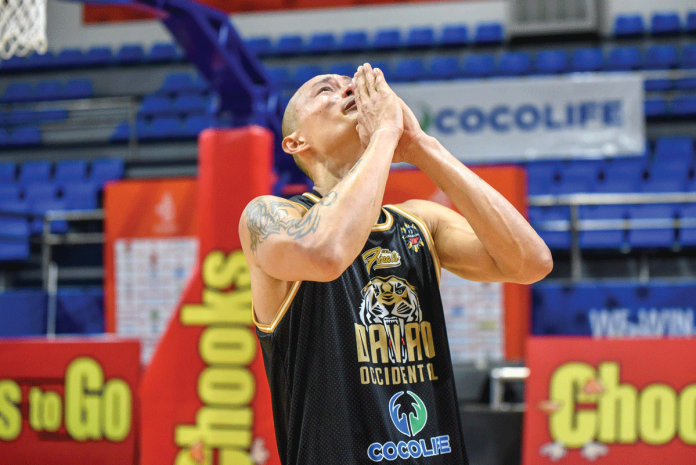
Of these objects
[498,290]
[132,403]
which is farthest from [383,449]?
[498,290]

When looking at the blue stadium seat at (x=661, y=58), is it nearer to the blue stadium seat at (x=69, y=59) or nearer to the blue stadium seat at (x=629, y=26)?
the blue stadium seat at (x=629, y=26)

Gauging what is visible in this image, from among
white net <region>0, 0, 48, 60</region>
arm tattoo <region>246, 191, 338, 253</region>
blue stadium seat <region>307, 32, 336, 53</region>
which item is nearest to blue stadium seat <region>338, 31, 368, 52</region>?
blue stadium seat <region>307, 32, 336, 53</region>

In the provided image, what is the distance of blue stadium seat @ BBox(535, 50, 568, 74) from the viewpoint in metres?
10.9

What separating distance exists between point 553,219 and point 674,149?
2.47 m

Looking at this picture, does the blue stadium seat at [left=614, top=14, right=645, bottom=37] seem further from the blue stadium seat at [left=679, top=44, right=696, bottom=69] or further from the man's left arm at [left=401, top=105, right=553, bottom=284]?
the man's left arm at [left=401, top=105, right=553, bottom=284]

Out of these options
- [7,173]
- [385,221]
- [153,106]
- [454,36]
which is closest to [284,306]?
[385,221]

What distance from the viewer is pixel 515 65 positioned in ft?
36.2

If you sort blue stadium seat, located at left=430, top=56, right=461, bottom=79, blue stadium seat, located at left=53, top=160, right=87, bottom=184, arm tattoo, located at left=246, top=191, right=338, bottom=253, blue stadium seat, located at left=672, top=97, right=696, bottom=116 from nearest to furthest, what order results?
arm tattoo, located at left=246, top=191, right=338, bottom=253 → blue stadium seat, located at left=672, top=97, right=696, bottom=116 → blue stadium seat, located at left=53, top=160, right=87, bottom=184 → blue stadium seat, located at left=430, top=56, right=461, bottom=79

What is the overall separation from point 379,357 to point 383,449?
22 centimetres

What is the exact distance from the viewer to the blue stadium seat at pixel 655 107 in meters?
10.2

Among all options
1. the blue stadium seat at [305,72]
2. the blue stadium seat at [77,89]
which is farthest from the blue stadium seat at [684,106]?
the blue stadium seat at [77,89]

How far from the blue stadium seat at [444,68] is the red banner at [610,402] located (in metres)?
7.71

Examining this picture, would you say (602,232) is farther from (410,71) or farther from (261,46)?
(261,46)

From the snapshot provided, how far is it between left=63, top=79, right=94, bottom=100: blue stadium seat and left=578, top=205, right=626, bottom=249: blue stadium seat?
8764mm
